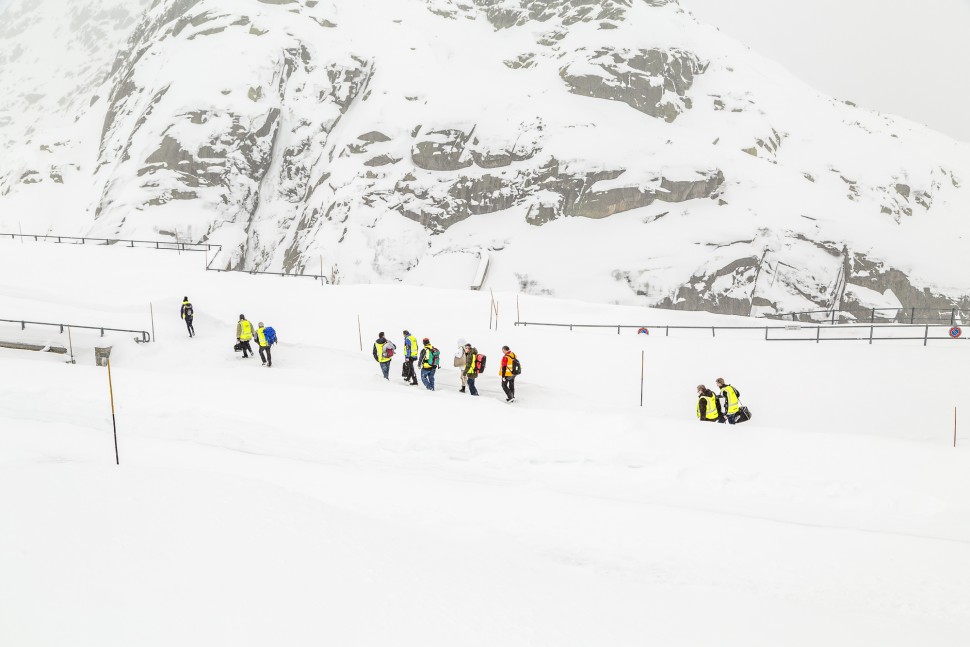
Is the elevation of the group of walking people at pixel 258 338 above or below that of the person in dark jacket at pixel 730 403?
above

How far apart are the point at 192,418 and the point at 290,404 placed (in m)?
1.86

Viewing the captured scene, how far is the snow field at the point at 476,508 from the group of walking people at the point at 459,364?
0.70 m

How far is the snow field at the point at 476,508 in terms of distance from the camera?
5.36m

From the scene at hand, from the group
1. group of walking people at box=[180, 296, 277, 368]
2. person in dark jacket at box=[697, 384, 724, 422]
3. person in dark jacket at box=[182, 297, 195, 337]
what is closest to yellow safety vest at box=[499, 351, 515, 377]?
person in dark jacket at box=[697, 384, 724, 422]

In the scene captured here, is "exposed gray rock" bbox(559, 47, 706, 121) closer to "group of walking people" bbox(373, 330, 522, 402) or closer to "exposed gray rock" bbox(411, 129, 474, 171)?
"exposed gray rock" bbox(411, 129, 474, 171)

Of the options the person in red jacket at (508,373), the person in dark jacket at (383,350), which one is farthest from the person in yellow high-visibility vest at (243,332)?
the person in red jacket at (508,373)

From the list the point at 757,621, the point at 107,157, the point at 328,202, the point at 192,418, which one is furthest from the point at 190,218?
the point at 757,621

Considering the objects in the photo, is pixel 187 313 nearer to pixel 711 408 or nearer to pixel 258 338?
pixel 258 338

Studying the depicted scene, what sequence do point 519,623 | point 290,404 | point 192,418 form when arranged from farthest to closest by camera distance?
1. point 290,404
2. point 192,418
3. point 519,623

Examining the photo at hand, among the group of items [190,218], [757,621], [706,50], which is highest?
[706,50]

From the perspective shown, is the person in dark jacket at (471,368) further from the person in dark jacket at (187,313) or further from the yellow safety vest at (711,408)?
the person in dark jacket at (187,313)

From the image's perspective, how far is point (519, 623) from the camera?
5.60 m

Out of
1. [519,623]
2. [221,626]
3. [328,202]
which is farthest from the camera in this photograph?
[328,202]

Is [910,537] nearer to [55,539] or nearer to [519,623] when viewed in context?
[519,623]
